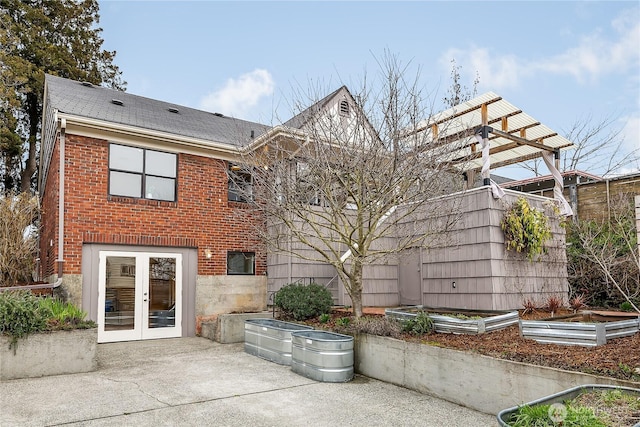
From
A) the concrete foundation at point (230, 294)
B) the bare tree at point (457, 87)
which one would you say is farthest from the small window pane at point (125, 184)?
the bare tree at point (457, 87)

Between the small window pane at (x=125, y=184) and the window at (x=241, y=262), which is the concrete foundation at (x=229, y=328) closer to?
the window at (x=241, y=262)

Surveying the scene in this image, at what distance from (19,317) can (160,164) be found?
16.4ft

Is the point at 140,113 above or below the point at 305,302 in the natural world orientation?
above

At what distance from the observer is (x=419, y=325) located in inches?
279

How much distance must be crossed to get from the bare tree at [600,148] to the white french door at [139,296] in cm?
1733

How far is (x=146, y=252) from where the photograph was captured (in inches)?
420

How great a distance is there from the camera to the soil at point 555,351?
4.61 metres

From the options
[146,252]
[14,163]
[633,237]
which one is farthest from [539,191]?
[14,163]

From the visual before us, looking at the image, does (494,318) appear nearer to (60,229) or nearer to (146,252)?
(146,252)

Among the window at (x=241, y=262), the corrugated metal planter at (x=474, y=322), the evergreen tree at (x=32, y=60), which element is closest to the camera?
the corrugated metal planter at (x=474, y=322)

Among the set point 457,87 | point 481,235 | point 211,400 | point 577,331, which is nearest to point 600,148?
point 457,87

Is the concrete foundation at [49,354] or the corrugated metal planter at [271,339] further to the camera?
the corrugated metal planter at [271,339]

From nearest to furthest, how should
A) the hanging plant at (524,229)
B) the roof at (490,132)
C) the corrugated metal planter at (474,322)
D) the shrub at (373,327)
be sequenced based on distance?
1. the corrugated metal planter at (474,322)
2. the shrub at (373,327)
3. the roof at (490,132)
4. the hanging plant at (524,229)

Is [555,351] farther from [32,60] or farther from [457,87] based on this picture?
[32,60]
